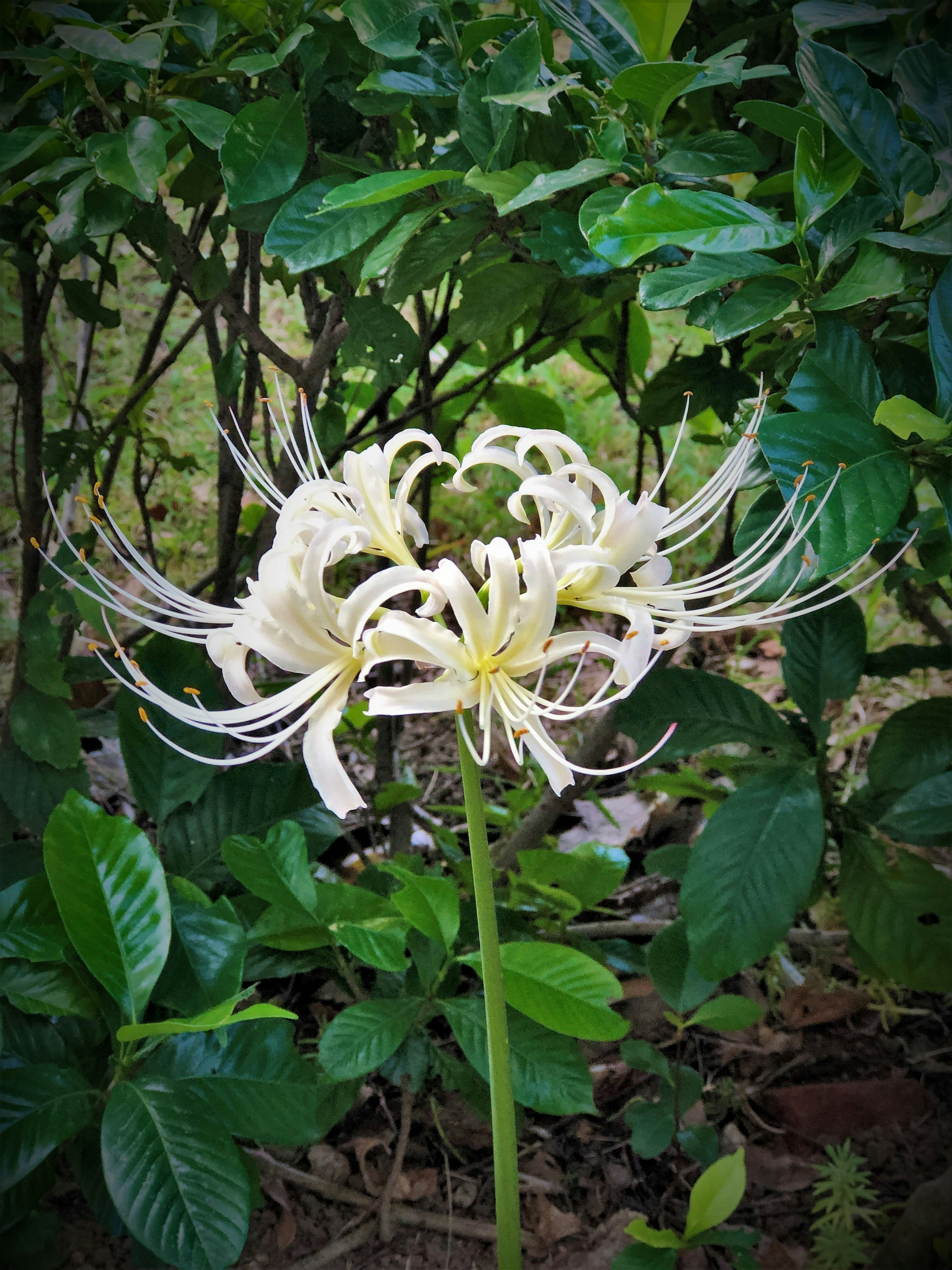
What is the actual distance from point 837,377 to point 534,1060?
0.71 metres

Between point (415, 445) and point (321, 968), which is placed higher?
point (415, 445)

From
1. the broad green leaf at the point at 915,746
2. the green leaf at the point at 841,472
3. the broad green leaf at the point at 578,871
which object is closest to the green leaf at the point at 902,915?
the broad green leaf at the point at 915,746

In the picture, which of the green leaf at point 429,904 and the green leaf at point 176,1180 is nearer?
the green leaf at point 176,1180

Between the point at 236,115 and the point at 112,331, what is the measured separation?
1868mm

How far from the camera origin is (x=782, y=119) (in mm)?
811

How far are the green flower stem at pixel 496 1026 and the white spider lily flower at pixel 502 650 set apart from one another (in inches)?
1.2

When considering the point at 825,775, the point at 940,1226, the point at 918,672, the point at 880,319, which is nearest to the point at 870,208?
the point at 880,319

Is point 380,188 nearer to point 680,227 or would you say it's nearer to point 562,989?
point 680,227

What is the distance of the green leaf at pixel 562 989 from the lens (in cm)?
91

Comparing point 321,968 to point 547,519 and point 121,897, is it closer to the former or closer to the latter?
point 121,897

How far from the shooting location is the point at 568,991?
0.93 meters

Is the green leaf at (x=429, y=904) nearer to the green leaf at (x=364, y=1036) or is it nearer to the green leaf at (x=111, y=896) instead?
the green leaf at (x=364, y=1036)

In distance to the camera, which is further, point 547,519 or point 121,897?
point 121,897

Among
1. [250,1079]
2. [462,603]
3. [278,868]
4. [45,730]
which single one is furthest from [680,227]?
[45,730]
